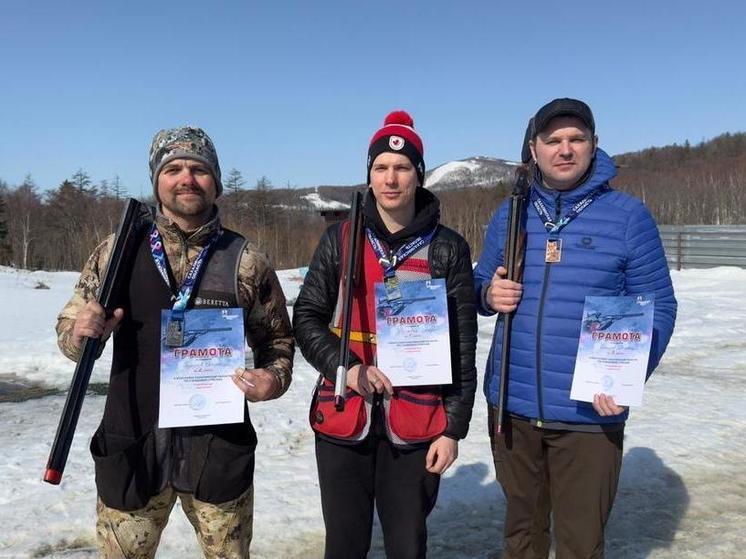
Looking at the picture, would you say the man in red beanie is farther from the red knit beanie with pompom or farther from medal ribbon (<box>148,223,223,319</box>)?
medal ribbon (<box>148,223,223,319</box>)

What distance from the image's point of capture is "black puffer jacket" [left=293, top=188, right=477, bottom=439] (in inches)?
96.1

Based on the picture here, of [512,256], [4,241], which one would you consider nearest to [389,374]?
[512,256]

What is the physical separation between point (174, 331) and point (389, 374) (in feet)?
2.87

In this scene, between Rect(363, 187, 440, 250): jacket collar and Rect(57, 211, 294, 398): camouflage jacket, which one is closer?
Rect(57, 211, 294, 398): camouflage jacket

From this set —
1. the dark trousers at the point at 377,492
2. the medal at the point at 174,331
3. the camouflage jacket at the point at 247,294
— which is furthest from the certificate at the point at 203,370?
the dark trousers at the point at 377,492

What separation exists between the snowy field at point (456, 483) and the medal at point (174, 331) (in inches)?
78.3

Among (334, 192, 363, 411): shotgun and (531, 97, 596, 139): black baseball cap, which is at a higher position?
(531, 97, 596, 139): black baseball cap

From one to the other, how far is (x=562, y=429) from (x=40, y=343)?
32.6ft

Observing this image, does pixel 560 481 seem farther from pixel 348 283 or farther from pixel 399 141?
pixel 399 141

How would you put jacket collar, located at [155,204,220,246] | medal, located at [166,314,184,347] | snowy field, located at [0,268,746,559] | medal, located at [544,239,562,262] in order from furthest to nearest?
snowy field, located at [0,268,746,559] → medal, located at [544,239,562,262] → jacket collar, located at [155,204,220,246] → medal, located at [166,314,184,347]

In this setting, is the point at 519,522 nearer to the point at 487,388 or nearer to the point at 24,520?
the point at 487,388

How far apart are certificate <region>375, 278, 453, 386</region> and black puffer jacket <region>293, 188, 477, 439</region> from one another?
0.12 metres

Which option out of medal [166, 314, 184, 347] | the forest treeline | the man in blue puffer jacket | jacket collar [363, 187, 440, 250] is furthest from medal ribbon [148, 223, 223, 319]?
the forest treeline

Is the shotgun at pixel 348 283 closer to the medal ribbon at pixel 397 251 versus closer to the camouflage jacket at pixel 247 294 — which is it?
the medal ribbon at pixel 397 251
